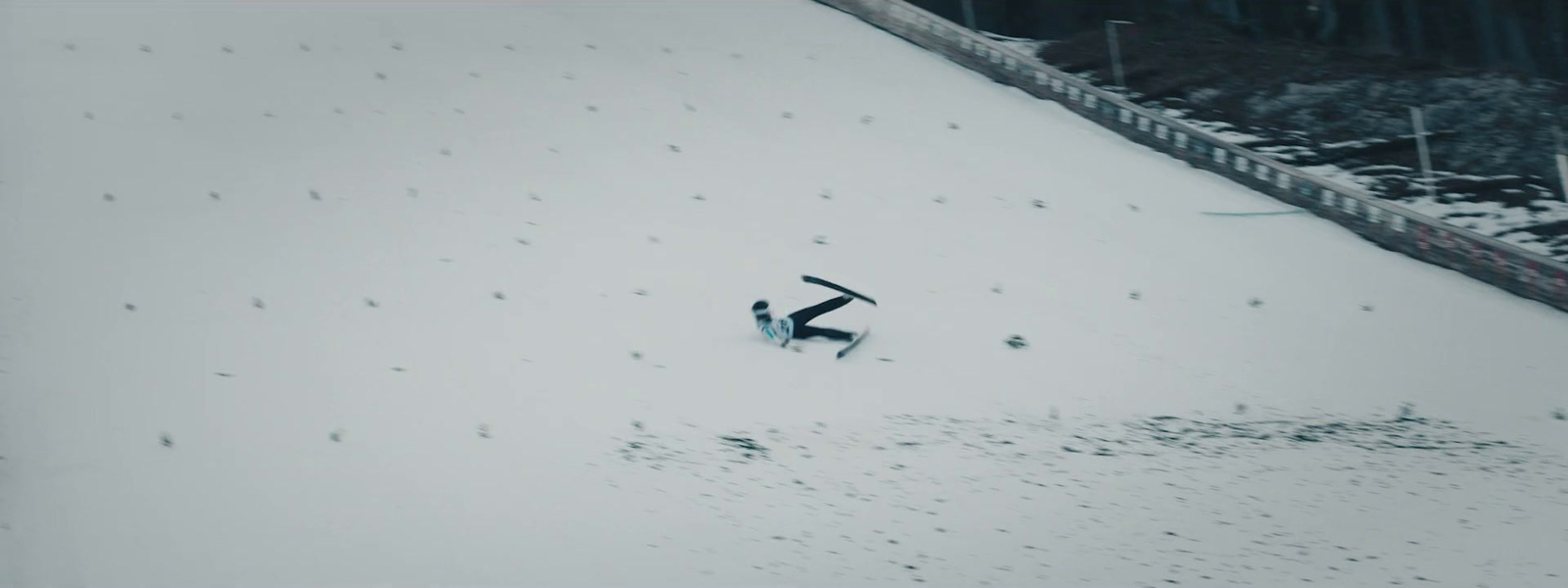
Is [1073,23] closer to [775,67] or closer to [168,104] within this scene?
[775,67]

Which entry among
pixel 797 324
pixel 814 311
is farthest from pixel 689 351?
pixel 814 311

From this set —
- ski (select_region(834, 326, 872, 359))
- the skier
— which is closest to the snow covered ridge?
ski (select_region(834, 326, 872, 359))

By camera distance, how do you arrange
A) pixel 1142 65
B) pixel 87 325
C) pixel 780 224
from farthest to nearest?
pixel 1142 65 < pixel 780 224 < pixel 87 325

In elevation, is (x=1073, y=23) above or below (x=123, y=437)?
above

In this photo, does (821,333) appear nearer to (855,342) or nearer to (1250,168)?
(855,342)

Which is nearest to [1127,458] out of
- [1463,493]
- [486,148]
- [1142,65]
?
[1463,493]

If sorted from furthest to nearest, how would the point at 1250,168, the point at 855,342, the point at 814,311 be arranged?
1. the point at 1250,168
2. the point at 855,342
3. the point at 814,311

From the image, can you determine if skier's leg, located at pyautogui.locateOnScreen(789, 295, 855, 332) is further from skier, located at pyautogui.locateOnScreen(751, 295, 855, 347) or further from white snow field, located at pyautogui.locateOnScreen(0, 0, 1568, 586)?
white snow field, located at pyautogui.locateOnScreen(0, 0, 1568, 586)
